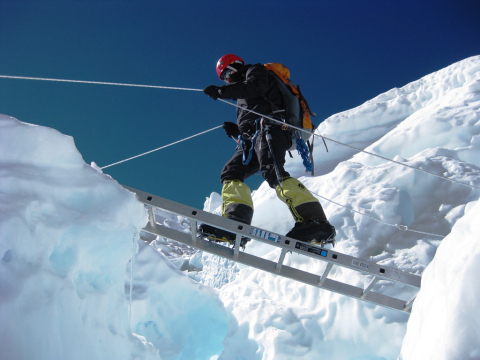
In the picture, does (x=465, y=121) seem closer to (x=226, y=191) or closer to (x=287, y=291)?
(x=287, y=291)

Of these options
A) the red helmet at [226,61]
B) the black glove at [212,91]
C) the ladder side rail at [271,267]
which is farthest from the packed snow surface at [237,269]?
the red helmet at [226,61]

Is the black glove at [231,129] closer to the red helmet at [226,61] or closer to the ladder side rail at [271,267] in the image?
the red helmet at [226,61]

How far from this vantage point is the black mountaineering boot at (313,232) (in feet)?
8.50

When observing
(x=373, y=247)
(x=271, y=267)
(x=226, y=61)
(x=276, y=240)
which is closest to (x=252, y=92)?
(x=226, y=61)

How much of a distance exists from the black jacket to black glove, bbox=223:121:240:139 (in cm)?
21

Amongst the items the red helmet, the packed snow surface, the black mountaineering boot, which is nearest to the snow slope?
the packed snow surface

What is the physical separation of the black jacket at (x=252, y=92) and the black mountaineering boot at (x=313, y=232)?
3.17 ft

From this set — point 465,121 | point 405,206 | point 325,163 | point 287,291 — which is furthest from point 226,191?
point 325,163

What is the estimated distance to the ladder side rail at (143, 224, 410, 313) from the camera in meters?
2.76

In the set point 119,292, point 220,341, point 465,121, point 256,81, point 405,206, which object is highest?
point 465,121

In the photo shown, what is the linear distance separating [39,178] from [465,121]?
7.34 m

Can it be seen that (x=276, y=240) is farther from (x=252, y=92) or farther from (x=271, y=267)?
(x=252, y=92)

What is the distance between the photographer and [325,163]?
1002 centimetres

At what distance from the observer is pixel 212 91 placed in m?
2.78
